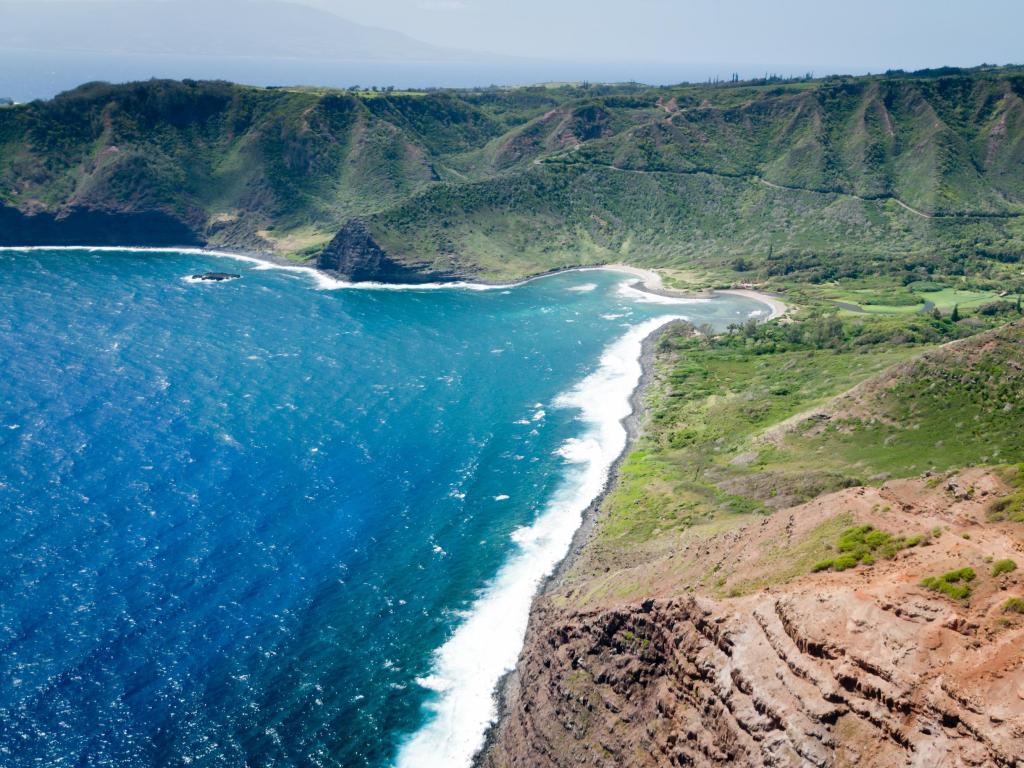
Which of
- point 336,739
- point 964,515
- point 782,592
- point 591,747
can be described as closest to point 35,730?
point 336,739

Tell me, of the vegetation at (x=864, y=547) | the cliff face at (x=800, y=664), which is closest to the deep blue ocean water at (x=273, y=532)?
the cliff face at (x=800, y=664)

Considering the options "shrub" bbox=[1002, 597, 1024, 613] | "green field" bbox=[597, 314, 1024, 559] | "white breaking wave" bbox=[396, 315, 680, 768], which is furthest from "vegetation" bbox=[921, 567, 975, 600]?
"green field" bbox=[597, 314, 1024, 559]

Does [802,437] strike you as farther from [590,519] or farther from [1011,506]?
[1011,506]

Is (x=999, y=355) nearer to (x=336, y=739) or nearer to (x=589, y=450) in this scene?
(x=589, y=450)

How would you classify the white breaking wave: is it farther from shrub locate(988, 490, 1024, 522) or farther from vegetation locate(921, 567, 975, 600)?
shrub locate(988, 490, 1024, 522)

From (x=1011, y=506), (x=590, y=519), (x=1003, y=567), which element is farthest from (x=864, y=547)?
(x=590, y=519)
